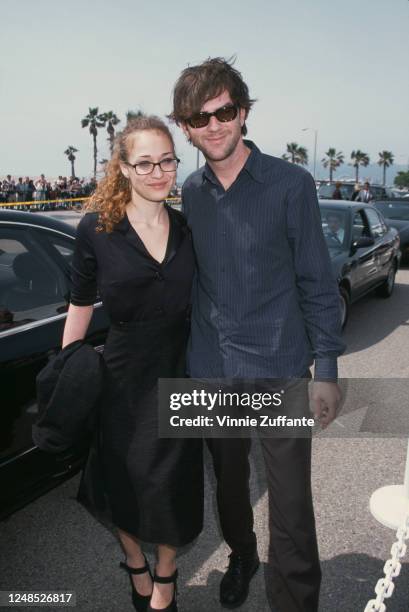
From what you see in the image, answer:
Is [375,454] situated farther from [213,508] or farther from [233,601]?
[233,601]

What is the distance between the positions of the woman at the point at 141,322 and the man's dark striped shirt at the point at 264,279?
0.37ft

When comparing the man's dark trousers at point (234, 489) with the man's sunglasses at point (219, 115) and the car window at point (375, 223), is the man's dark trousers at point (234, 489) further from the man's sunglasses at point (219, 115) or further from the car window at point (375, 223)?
the car window at point (375, 223)

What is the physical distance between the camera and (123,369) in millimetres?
2061

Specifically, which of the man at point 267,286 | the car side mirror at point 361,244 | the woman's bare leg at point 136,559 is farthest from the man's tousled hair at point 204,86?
the car side mirror at point 361,244

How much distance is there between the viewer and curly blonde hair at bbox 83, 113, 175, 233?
2049 mm

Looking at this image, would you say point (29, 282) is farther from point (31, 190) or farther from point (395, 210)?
point (31, 190)

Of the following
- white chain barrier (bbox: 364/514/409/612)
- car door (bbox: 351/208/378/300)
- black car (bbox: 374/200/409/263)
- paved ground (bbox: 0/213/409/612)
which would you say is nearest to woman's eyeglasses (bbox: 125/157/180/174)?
white chain barrier (bbox: 364/514/409/612)

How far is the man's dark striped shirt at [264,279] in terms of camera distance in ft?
6.67

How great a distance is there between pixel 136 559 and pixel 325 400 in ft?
3.30

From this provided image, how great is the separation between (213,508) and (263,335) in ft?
5.15

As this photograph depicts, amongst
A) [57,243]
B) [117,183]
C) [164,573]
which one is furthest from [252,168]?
[164,573]

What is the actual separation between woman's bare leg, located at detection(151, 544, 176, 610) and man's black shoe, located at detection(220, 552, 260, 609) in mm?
331

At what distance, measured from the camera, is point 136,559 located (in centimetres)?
231

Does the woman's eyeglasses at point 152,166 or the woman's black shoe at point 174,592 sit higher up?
the woman's eyeglasses at point 152,166
